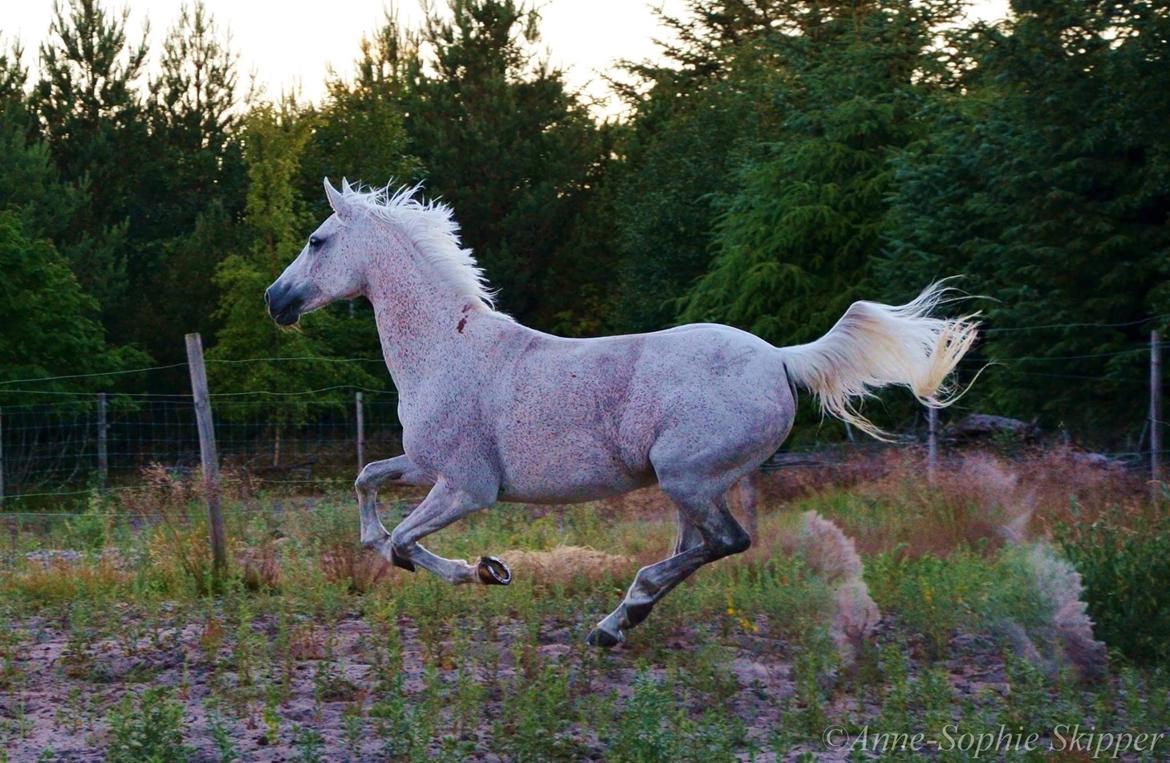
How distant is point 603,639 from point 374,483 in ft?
4.37

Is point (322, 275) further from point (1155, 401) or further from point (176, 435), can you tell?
point (176, 435)

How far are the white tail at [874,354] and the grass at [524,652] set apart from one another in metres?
1.00

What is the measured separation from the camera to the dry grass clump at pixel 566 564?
27.4ft

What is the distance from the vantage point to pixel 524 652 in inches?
247

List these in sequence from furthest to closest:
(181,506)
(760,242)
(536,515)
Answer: (760,242) < (536,515) < (181,506)

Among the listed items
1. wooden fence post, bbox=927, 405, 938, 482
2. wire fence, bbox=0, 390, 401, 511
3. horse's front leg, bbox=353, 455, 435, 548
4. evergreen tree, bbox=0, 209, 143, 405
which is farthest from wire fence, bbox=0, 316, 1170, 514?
horse's front leg, bbox=353, 455, 435, 548

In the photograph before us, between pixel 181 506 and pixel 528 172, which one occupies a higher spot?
pixel 528 172

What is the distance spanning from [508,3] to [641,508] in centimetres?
2487

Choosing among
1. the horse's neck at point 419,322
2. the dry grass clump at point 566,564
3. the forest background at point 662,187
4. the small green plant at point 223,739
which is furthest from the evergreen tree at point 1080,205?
the small green plant at point 223,739

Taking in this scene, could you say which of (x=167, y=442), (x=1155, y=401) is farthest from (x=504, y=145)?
(x=1155, y=401)

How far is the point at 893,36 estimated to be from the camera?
955 inches

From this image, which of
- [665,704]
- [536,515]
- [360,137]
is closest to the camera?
[665,704]

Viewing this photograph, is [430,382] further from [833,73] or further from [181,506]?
[833,73]

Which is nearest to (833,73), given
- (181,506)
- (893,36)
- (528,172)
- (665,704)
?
(893,36)
